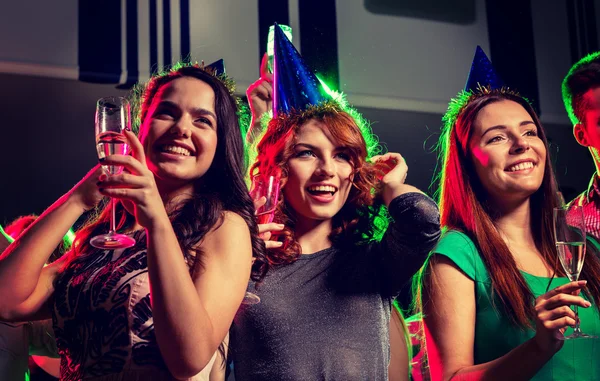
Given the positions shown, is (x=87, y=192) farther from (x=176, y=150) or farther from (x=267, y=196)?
(x=267, y=196)

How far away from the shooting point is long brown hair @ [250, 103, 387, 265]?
1943mm

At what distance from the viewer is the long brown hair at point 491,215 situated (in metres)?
1.92

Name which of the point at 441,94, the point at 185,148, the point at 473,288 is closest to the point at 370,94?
the point at 441,94

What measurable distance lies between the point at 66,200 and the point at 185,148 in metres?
0.30

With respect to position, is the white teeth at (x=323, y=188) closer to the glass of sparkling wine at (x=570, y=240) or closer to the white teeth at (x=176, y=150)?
the white teeth at (x=176, y=150)

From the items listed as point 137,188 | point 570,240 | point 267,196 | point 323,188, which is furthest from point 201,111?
point 570,240

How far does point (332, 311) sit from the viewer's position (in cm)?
182

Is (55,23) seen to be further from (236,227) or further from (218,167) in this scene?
(236,227)

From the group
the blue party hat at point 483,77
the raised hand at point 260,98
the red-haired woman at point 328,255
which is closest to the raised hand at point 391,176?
the red-haired woman at point 328,255

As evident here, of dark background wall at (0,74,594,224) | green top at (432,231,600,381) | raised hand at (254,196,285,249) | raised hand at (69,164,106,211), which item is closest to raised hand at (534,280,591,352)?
green top at (432,231,600,381)

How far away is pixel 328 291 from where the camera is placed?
1.85 meters

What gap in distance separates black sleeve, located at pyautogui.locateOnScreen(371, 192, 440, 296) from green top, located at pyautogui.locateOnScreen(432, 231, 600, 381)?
193mm

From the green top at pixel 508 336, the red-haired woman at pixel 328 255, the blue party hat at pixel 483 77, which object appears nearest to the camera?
the red-haired woman at pixel 328 255

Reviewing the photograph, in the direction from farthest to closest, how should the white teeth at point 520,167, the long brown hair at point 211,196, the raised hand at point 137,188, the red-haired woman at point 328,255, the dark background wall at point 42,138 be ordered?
1. the dark background wall at point 42,138
2. the white teeth at point 520,167
3. the red-haired woman at point 328,255
4. the long brown hair at point 211,196
5. the raised hand at point 137,188
